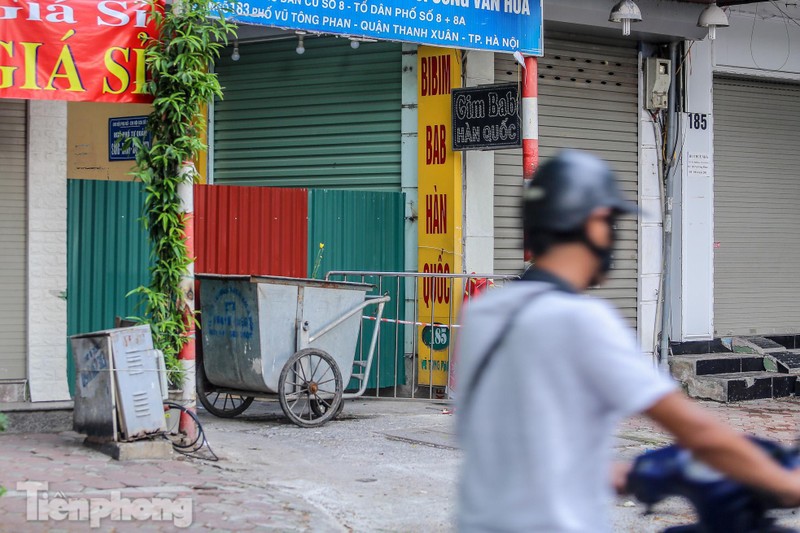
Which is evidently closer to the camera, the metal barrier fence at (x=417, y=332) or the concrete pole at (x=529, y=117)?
the concrete pole at (x=529, y=117)

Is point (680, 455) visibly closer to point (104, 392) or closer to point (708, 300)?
point (104, 392)

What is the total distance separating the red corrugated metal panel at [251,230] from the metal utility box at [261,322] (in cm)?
139

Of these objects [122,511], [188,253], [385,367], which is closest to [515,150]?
[385,367]

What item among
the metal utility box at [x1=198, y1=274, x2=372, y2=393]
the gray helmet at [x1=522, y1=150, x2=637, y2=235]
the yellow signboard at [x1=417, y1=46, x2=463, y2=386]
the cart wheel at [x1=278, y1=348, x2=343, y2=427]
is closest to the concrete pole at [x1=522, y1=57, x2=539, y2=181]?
the yellow signboard at [x1=417, y1=46, x2=463, y2=386]

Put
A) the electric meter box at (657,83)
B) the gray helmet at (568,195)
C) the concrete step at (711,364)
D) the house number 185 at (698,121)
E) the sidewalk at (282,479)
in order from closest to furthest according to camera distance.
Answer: the gray helmet at (568,195) < the sidewalk at (282,479) < the concrete step at (711,364) < the electric meter box at (657,83) < the house number 185 at (698,121)

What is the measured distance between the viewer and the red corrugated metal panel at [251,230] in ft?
38.2

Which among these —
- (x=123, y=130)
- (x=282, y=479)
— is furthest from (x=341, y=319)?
(x=123, y=130)

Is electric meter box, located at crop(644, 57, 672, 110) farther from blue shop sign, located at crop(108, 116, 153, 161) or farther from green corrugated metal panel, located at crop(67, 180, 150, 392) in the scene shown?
green corrugated metal panel, located at crop(67, 180, 150, 392)

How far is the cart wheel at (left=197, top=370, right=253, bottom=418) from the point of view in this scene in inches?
414

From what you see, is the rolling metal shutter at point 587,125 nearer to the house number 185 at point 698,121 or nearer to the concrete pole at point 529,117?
the house number 185 at point 698,121

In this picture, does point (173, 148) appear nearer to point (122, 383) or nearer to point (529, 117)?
point (122, 383)

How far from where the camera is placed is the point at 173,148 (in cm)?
860

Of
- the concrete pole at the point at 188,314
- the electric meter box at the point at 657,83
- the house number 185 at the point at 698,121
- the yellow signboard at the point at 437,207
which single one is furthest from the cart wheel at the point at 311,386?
the house number 185 at the point at 698,121

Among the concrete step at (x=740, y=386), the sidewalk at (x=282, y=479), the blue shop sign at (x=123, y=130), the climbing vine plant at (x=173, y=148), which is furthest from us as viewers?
the concrete step at (x=740, y=386)
